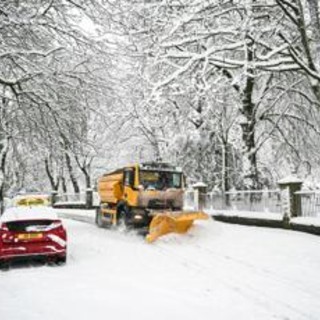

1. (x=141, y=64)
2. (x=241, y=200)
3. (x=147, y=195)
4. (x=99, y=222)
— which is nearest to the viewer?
(x=147, y=195)

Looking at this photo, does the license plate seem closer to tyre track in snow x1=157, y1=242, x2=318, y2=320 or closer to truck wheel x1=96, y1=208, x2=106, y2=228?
tyre track in snow x1=157, y1=242, x2=318, y2=320

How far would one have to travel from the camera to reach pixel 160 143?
37.4m

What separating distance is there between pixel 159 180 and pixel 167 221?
2970mm

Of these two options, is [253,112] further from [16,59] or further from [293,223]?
[16,59]

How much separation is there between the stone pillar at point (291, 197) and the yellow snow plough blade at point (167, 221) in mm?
3048

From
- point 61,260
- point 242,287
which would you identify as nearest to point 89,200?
point 61,260

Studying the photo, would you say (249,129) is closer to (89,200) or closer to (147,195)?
(147,195)

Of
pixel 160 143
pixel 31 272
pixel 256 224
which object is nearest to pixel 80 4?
pixel 31 272

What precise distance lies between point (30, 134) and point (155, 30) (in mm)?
6028

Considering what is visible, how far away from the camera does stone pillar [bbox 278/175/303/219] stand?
17.2 m

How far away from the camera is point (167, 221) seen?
1630cm

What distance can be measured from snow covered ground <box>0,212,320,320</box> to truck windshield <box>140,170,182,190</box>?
3361mm

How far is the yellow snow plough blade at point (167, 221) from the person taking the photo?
15969 mm

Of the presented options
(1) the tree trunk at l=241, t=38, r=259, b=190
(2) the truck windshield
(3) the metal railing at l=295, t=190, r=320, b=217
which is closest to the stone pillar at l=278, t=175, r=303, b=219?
(3) the metal railing at l=295, t=190, r=320, b=217
